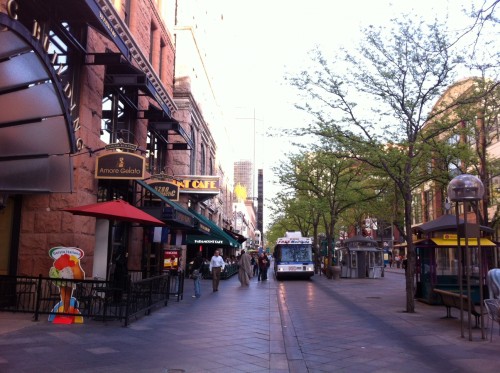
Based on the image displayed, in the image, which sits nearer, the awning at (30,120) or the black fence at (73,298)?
the awning at (30,120)

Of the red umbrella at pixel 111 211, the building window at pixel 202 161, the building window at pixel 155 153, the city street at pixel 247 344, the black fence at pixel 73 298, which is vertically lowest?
the city street at pixel 247 344

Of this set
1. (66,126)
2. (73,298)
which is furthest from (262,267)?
(66,126)

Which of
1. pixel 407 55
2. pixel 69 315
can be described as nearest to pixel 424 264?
pixel 407 55

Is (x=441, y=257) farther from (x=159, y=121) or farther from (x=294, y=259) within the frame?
(x=294, y=259)

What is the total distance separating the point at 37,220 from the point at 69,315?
322 cm

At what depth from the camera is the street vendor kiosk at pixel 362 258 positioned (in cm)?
3531

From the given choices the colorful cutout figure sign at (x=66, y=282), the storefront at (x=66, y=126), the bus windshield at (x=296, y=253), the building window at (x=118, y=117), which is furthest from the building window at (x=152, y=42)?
the bus windshield at (x=296, y=253)

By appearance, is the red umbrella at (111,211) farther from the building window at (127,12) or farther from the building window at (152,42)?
the building window at (152,42)

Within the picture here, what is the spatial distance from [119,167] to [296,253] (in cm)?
2145

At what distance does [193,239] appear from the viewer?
2933 cm

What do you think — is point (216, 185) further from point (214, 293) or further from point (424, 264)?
point (424, 264)

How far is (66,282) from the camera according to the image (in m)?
10.4

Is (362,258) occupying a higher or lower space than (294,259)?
higher

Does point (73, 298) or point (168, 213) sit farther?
point (168, 213)
